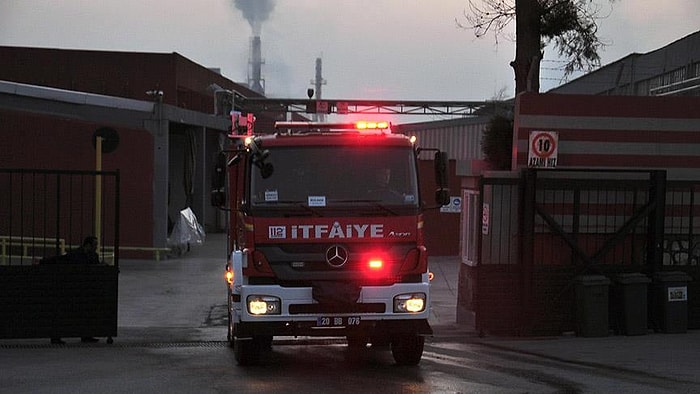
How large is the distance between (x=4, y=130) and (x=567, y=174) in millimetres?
19122

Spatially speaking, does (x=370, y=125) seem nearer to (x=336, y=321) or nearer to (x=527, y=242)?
(x=336, y=321)

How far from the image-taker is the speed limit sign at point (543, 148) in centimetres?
1429

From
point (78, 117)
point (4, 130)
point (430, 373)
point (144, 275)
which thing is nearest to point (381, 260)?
point (430, 373)

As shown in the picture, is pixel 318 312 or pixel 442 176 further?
pixel 442 176

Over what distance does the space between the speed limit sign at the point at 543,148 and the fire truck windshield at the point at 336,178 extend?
4538 millimetres

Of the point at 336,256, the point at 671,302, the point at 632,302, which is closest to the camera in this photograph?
the point at 336,256

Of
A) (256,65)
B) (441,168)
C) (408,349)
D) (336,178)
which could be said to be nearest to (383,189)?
(336,178)

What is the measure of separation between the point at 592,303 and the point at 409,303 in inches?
182

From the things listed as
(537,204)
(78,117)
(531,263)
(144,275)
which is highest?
(78,117)

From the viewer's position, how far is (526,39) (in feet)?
60.0

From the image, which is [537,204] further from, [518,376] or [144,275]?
[144,275]

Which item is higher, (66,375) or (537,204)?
(537,204)

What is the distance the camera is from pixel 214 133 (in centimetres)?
3825

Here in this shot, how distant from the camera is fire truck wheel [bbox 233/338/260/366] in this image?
10.8m
